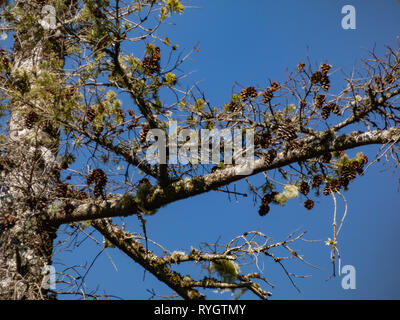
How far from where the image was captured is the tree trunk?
4039mm

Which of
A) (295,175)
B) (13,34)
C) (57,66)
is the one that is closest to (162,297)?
(295,175)

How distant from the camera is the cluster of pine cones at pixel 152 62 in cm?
382

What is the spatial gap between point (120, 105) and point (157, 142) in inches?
39.7

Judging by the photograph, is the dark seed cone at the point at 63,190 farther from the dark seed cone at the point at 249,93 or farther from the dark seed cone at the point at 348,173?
the dark seed cone at the point at 348,173

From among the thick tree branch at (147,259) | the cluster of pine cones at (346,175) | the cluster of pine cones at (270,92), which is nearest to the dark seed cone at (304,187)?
the cluster of pine cones at (346,175)

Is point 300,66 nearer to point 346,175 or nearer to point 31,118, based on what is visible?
point 346,175

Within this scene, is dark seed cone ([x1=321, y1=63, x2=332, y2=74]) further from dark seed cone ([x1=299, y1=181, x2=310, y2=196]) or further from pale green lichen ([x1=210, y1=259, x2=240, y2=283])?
pale green lichen ([x1=210, y1=259, x2=240, y2=283])

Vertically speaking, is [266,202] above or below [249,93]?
below

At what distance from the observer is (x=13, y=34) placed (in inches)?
209

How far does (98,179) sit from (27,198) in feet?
2.57

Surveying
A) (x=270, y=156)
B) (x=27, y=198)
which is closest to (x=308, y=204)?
(x=270, y=156)

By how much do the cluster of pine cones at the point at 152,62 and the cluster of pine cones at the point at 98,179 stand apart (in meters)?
1.05

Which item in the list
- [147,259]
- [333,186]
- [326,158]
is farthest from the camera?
[147,259]

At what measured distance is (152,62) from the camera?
383 centimetres
